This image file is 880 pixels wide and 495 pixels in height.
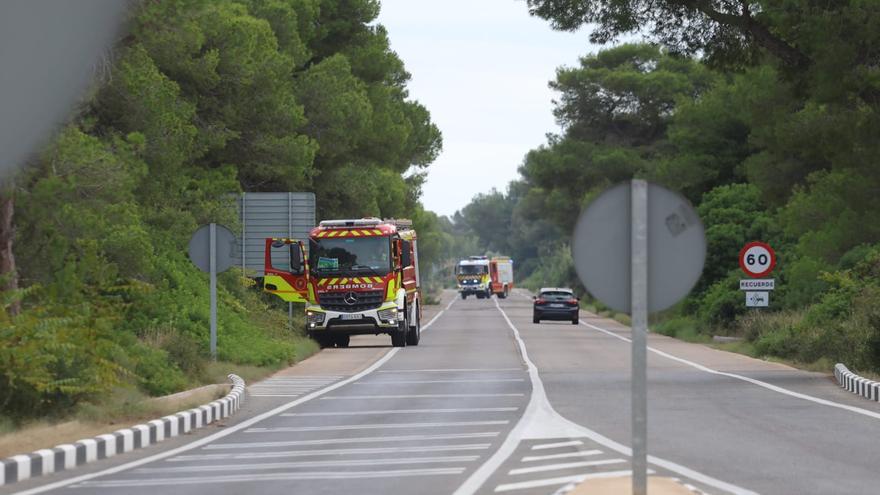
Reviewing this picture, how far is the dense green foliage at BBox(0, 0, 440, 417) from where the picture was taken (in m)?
19.2

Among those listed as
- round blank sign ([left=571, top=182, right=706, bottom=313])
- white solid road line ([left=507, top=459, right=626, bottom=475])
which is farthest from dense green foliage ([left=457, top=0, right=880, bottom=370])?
round blank sign ([left=571, top=182, right=706, bottom=313])

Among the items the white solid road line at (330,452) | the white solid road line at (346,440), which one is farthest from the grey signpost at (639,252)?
the white solid road line at (346,440)

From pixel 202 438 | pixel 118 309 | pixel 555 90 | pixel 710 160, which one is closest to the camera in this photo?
pixel 202 438

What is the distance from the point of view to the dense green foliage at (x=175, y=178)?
756 inches

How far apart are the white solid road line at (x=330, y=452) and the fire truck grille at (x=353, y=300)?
2391 centimetres

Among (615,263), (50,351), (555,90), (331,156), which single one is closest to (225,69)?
(331,156)

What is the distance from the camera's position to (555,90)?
90.1 m

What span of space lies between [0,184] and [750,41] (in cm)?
1450

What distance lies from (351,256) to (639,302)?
A: 3052 centimetres

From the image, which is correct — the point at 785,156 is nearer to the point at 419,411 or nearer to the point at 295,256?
the point at 295,256

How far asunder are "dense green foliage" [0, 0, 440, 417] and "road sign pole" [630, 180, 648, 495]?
831cm

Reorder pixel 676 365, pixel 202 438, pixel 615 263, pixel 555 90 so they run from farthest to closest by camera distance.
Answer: pixel 555 90
pixel 676 365
pixel 202 438
pixel 615 263

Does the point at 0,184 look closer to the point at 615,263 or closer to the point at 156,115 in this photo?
the point at 156,115

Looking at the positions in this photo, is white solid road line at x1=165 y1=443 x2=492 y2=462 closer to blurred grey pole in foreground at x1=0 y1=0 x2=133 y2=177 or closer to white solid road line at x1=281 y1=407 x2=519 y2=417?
white solid road line at x1=281 y1=407 x2=519 y2=417
